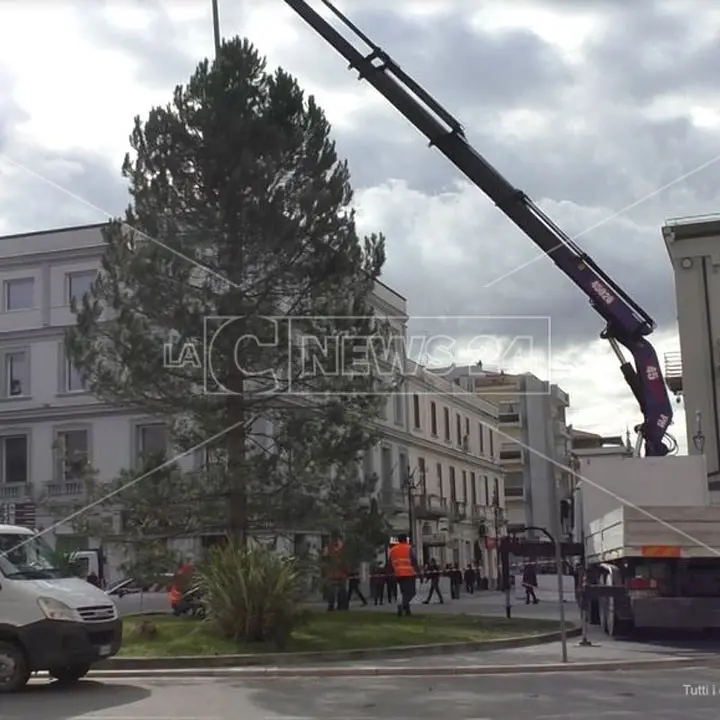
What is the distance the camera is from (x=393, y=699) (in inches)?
500

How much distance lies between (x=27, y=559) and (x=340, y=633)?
6601 mm

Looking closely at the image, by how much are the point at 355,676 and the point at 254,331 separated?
7.14 m

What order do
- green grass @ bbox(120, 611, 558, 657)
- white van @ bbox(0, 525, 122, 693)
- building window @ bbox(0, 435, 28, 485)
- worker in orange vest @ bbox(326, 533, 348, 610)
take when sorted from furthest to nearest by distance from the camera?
building window @ bbox(0, 435, 28, 485) < worker in orange vest @ bbox(326, 533, 348, 610) < green grass @ bbox(120, 611, 558, 657) < white van @ bbox(0, 525, 122, 693)

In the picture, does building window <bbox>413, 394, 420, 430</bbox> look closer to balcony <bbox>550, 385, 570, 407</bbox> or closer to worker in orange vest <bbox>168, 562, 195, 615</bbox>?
balcony <bbox>550, 385, 570, 407</bbox>

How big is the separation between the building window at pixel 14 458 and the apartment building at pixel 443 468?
15.1 meters

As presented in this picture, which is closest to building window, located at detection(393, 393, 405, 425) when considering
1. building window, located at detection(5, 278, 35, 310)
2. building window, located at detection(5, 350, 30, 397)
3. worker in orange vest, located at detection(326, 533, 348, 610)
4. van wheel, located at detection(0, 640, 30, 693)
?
building window, located at detection(5, 350, 30, 397)

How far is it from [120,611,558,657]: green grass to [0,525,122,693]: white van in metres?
3.34

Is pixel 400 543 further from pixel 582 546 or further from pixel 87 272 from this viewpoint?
pixel 87 272

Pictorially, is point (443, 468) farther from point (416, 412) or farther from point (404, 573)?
point (404, 573)

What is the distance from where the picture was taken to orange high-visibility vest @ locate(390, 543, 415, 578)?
24266mm

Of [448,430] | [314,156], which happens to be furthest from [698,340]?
[448,430]

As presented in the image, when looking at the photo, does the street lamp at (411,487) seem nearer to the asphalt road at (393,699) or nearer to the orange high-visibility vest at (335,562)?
the orange high-visibility vest at (335,562)

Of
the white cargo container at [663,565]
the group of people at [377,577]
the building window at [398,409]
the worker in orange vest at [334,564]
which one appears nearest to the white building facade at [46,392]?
the building window at [398,409]

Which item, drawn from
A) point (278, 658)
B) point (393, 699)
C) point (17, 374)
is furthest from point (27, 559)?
point (17, 374)
